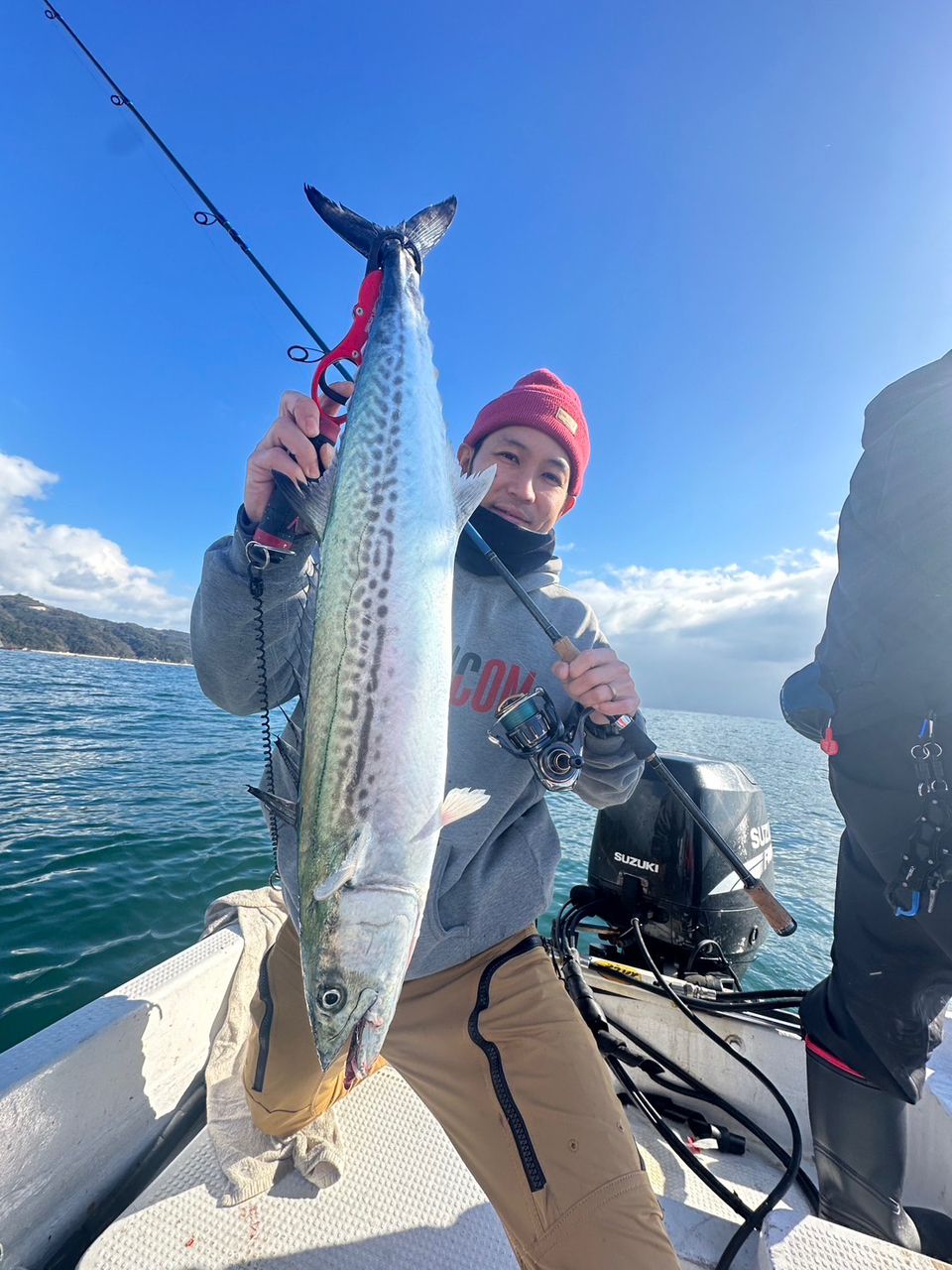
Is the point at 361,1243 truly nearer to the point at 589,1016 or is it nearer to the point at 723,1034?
the point at 589,1016

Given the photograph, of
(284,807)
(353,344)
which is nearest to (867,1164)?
(284,807)

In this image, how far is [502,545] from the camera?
291 centimetres

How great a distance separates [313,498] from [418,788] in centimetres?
100

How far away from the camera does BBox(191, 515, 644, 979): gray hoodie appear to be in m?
2.27

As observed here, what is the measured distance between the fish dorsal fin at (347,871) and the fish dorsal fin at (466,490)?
103 cm

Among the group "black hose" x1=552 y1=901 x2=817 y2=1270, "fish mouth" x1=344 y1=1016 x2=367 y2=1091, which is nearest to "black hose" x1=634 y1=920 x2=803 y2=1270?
"black hose" x1=552 y1=901 x2=817 y2=1270

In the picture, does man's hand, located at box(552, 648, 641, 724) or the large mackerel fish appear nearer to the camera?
the large mackerel fish

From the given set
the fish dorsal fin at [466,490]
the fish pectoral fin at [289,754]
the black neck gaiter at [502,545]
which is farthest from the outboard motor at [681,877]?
the fish dorsal fin at [466,490]

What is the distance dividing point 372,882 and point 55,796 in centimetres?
1201

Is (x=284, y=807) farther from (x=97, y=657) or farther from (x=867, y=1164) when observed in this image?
(x=97, y=657)

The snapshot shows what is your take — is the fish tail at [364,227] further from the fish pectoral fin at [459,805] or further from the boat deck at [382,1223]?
the boat deck at [382,1223]

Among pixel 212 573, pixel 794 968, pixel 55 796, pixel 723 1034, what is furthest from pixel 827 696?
pixel 55 796

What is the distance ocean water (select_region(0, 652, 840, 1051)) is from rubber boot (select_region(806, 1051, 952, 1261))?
Result: 15.2 feet

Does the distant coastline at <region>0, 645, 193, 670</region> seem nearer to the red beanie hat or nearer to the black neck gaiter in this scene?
the red beanie hat
